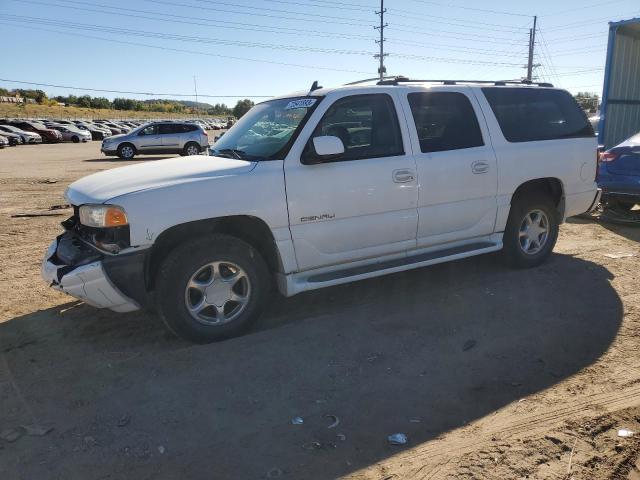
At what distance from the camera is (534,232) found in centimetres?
576

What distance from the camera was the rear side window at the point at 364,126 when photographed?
4.39 m

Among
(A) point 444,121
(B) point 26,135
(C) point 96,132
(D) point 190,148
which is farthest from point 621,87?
(C) point 96,132

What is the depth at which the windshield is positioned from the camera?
14.0ft

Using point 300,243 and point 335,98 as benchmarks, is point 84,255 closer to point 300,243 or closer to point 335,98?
point 300,243

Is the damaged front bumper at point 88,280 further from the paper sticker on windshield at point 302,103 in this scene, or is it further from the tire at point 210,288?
the paper sticker on windshield at point 302,103

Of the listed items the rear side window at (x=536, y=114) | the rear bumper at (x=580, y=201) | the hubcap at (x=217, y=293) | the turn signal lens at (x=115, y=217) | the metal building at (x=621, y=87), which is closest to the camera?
the turn signal lens at (x=115, y=217)

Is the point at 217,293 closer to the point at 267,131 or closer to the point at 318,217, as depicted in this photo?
the point at 318,217

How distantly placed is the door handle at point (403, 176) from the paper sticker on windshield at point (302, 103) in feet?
3.02

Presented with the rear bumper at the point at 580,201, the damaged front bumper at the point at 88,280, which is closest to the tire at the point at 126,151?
the damaged front bumper at the point at 88,280

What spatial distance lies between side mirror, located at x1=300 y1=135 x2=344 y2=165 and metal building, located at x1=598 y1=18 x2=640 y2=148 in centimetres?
1013

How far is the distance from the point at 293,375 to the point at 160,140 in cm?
2174

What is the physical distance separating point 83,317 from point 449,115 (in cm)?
384

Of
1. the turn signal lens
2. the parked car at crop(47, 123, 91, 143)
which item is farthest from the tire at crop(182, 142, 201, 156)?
the parked car at crop(47, 123, 91, 143)

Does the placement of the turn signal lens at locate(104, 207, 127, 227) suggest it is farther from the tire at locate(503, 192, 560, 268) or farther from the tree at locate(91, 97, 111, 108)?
the tree at locate(91, 97, 111, 108)
